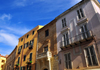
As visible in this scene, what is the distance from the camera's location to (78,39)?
42.3 ft

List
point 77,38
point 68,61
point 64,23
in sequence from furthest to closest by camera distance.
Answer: point 64,23 → point 68,61 → point 77,38

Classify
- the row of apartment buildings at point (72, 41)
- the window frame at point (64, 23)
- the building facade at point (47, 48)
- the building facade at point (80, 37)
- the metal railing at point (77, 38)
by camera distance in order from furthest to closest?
the window frame at point (64, 23), the building facade at point (47, 48), the metal railing at point (77, 38), the row of apartment buildings at point (72, 41), the building facade at point (80, 37)

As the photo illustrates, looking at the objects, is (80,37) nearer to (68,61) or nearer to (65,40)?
(65,40)

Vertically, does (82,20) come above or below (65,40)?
above

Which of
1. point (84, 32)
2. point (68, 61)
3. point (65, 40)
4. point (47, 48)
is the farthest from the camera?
point (47, 48)

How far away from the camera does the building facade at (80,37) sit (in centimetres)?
1118

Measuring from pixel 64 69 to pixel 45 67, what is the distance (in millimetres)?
4616

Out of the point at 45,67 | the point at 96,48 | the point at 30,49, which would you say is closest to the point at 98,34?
the point at 96,48

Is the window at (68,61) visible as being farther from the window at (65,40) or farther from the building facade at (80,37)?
the window at (65,40)

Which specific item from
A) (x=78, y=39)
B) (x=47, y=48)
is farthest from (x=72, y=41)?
(x=47, y=48)

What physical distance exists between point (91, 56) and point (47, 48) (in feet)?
29.3

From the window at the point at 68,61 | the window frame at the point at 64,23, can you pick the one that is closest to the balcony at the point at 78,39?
the window at the point at 68,61

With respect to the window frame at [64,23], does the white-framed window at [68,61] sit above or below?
below

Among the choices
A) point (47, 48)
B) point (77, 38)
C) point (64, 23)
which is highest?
point (64, 23)
